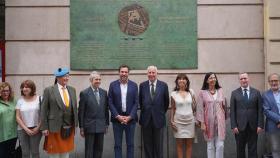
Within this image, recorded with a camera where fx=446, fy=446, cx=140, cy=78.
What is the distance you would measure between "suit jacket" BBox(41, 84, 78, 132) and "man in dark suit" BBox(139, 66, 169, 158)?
147 centimetres

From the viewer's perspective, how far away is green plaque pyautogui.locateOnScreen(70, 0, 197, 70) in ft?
32.4

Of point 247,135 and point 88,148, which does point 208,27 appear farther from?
point 88,148

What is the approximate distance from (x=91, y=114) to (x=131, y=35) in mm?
2300

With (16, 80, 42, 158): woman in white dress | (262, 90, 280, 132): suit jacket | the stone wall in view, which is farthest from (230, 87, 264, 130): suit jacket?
(16, 80, 42, 158): woman in white dress

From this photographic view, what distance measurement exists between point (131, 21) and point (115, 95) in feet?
6.62

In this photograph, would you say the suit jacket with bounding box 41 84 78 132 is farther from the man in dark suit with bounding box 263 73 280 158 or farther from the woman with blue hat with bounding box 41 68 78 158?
the man in dark suit with bounding box 263 73 280 158

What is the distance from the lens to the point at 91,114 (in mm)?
8453

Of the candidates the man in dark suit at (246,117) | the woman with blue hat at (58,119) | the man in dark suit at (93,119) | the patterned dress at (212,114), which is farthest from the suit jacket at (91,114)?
the man in dark suit at (246,117)

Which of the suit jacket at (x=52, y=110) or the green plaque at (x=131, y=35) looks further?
the green plaque at (x=131, y=35)

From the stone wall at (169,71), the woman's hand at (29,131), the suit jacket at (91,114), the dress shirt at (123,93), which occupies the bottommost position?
the woman's hand at (29,131)

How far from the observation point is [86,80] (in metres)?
9.92

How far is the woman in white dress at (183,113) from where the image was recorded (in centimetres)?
878

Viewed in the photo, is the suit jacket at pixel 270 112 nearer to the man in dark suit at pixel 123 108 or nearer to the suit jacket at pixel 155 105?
the suit jacket at pixel 155 105

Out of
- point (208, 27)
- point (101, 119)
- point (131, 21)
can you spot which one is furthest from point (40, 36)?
point (208, 27)
